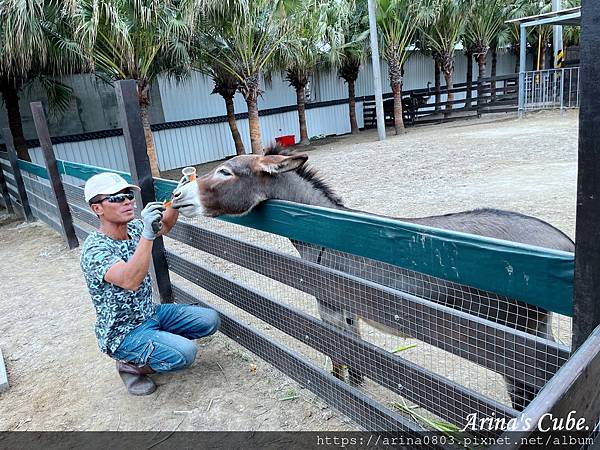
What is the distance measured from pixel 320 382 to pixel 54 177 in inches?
215

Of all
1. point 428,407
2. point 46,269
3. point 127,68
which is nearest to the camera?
point 428,407

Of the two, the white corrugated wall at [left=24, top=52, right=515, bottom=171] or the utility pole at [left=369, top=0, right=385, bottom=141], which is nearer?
the white corrugated wall at [left=24, top=52, right=515, bottom=171]

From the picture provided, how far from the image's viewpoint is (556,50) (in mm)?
17922

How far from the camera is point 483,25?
2134cm

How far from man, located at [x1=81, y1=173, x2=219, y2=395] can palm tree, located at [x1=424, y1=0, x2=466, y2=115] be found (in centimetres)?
1661

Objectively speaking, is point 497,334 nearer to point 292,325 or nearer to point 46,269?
point 292,325

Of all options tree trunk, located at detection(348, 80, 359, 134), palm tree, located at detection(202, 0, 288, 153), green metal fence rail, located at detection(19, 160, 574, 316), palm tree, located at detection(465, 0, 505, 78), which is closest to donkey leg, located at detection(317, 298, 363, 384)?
green metal fence rail, located at detection(19, 160, 574, 316)

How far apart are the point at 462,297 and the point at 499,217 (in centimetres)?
66

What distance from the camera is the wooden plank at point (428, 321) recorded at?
1.61 metres

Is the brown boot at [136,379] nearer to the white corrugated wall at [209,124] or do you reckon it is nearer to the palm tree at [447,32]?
the white corrugated wall at [209,124]

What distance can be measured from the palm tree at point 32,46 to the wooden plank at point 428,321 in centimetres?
826

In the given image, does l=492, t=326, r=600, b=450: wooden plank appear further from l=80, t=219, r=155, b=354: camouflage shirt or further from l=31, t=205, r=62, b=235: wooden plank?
l=31, t=205, r=62, b=235: wooden plank

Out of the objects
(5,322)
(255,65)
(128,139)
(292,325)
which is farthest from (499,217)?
(255,65)

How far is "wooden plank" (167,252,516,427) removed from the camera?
1972 mm
